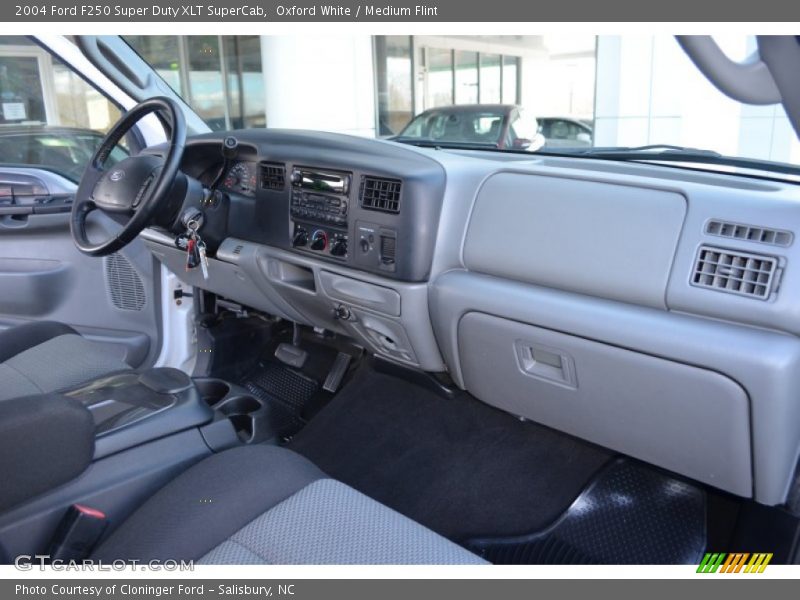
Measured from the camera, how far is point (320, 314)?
Result: 8.20 ft

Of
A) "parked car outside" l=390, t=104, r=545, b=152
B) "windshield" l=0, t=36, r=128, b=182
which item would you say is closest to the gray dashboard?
"windshield" l=0, t=36, r=128, b=182

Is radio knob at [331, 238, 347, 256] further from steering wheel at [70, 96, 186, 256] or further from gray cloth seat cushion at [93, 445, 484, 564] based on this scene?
gray cloth seat cushion at [93, 445, 484, 564]

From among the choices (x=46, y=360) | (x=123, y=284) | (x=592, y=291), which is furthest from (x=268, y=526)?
(x=123, y=284)

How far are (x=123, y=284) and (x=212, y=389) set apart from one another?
775 millimetres

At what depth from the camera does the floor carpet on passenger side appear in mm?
2178

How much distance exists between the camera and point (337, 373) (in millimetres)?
2842

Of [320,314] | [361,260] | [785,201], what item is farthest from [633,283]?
Answer: [320,314]

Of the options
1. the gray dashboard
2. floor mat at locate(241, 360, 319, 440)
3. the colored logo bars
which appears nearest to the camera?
the gray dashboard

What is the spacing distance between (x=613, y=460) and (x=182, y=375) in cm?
131

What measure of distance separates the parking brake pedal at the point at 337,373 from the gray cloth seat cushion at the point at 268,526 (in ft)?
4.12

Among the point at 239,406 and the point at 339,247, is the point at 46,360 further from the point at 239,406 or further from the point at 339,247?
the point at 339,247

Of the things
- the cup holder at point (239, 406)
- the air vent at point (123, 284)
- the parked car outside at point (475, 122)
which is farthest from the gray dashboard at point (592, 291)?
the parked car outside at point (475, 122)

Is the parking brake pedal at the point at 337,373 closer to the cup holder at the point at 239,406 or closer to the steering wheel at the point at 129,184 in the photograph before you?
the cup holder at the point at 239,406

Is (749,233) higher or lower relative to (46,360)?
higher
